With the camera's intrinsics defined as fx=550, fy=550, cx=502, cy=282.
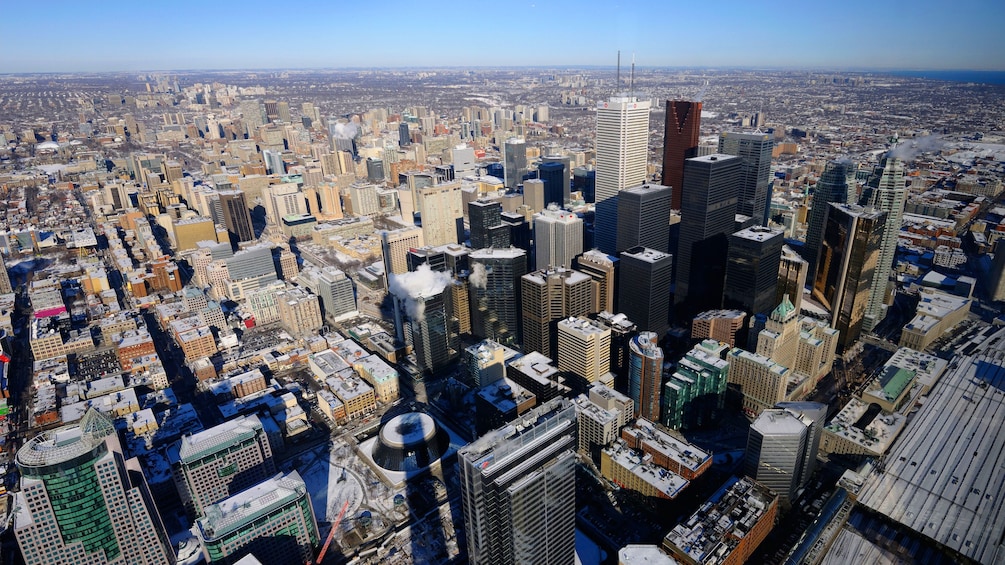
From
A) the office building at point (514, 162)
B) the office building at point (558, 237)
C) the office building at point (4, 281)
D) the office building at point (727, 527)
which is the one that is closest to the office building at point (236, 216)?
the office building at point (4, 281)

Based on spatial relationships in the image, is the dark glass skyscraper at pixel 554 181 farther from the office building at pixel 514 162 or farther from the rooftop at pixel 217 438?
the rooftop at pixel 217 438

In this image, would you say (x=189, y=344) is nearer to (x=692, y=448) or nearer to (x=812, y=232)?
(x=692, y=448)

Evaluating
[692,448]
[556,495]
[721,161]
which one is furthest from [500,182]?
[556,495]

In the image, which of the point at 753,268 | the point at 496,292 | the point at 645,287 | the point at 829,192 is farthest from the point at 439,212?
the point at 829,192

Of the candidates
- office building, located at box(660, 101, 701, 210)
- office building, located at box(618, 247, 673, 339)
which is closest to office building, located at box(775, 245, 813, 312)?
office building, located at box(618, 247, 673, 339)

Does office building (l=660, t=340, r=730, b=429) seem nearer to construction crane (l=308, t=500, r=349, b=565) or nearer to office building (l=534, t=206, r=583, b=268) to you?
office building (l=534, t=206, r=583, b=268)

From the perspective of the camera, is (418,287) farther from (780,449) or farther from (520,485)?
(780,449)
